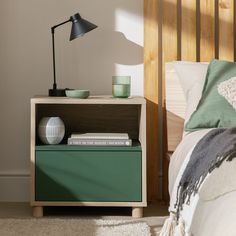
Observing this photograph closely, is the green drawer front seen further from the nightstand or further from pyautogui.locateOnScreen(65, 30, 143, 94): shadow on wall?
pyautogui.locateOnScreen(65, 30, 143, 94): shadow on wall

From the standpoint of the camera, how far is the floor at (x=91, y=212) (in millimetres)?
2914

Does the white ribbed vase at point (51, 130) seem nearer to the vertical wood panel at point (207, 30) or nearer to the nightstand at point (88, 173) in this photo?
the nightstand at point (88, 173)

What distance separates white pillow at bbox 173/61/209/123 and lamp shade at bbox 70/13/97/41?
0.50 m

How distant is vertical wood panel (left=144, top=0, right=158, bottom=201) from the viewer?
3.24 metres

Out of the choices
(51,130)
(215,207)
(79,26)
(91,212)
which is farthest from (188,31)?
(215,207)

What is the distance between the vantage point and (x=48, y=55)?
129 inches

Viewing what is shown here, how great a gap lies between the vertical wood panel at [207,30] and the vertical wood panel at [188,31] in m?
0.05

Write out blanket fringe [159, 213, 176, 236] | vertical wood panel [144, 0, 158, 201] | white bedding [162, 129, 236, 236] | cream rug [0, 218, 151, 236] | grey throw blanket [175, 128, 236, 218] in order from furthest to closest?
vertical wood panel [144, 0, 158, 201], cream rug [0, 218, 151, 236], blanket fringe [159, 213, 176, 236], grey throw blanket [175, 128, 236, 218], white bedding [162, 129, 236, 236]

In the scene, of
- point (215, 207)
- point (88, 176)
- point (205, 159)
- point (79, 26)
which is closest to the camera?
point (215, 207)

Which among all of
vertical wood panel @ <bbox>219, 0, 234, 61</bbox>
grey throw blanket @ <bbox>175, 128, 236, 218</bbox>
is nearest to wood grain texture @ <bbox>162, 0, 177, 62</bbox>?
vertical wood panel @ <bbox>219, 0, 234, 61</bbox>

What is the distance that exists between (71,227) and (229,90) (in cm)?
97

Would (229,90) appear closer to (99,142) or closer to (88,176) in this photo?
(99,142)

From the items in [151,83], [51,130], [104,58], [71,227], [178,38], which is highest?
[178,38]

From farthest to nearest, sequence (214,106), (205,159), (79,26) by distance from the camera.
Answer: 1. (79,26)
2. (214,106)
3. (205,159)
